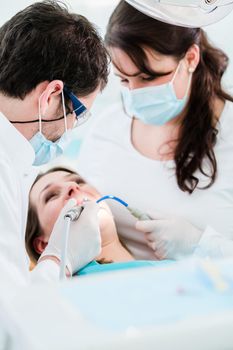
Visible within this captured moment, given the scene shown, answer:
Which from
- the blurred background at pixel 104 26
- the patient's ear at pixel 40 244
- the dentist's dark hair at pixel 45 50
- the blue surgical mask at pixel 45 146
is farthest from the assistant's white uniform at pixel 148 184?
the dentist's dark hair at pixel 45 50

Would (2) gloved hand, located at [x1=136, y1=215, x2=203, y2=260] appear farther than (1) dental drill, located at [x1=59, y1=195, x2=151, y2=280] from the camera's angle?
Yes

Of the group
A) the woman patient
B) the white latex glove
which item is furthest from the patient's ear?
the white latex glove

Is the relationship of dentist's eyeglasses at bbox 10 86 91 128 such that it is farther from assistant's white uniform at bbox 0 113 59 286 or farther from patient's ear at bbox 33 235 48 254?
patient's ear at bbox 33 235 48 254

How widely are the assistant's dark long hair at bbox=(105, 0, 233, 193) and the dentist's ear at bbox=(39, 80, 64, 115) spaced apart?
680 mm

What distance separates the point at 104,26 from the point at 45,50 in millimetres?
1278

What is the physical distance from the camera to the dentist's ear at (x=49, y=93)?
1513 millimetres

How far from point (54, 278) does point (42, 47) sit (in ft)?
2.41

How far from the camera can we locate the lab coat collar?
1.52 m

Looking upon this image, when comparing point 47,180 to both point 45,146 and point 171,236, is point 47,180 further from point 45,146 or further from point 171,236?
point 45,146

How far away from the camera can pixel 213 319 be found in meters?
0.67

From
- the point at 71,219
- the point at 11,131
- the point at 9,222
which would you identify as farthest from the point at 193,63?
the point at 9,222

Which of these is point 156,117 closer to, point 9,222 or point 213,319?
point 9,222

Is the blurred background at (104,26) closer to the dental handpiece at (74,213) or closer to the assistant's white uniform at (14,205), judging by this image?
the dental handpiece at (74,213)

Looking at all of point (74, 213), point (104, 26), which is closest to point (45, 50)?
point (74, 213)
